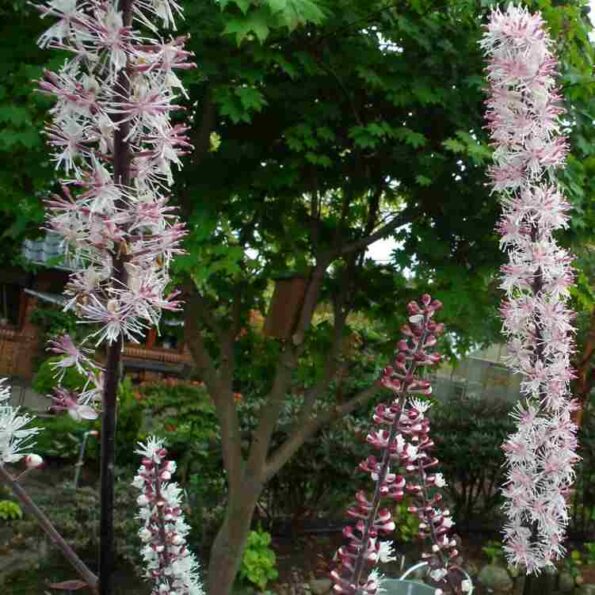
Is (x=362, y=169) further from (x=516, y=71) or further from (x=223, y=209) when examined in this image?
(x=516, y=71)

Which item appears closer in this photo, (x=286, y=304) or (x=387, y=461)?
(x=387, y=461)

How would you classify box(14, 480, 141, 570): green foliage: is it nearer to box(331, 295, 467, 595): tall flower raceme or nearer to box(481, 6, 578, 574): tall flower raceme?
box(481, 6, 578, 574): tall flower raceme

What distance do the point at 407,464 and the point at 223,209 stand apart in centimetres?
Answer: 255

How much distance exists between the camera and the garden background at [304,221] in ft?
10.3

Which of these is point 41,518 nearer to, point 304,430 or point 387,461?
point 387,461

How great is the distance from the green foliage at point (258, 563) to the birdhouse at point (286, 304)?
1.91m

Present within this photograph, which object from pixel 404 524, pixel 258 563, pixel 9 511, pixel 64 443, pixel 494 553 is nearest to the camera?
pixel 258 563

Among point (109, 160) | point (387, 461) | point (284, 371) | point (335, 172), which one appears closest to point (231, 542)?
point (284, 371)

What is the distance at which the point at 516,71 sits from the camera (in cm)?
189

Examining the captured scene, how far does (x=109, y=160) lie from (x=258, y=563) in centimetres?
498

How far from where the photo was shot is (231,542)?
427 centimetres

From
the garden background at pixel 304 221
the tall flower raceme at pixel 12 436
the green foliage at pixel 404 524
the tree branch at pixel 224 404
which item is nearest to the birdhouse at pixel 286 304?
the garden background at pixel 304 221

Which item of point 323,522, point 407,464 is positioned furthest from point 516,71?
point 323,522

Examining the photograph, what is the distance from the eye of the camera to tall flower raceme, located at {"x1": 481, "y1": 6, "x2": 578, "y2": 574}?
5.89 feet
